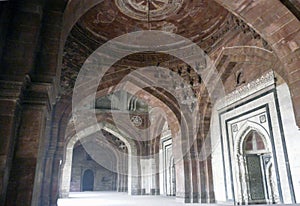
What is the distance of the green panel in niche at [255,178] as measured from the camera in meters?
6.93

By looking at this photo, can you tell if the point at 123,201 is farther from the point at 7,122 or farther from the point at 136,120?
the point at 7,122

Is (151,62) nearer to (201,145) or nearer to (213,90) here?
(213,90)

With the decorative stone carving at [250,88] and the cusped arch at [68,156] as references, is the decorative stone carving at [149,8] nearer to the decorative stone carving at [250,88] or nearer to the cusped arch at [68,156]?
the decorative stone carving at [250,88]

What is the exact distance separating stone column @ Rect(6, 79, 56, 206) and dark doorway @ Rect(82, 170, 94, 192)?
20870 millimetres

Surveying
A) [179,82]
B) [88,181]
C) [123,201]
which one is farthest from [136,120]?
[88,181]

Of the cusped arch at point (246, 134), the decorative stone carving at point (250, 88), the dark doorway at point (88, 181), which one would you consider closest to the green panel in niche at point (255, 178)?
the cusped arch at point (246, 134)

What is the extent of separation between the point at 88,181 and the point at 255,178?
58.7 feet

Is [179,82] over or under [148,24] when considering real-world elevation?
under

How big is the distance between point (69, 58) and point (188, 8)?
358 cm

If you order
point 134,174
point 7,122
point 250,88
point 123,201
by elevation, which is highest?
point 250,88

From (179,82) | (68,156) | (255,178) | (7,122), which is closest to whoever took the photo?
(7,122)

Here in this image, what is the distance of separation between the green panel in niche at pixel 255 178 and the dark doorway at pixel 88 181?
1769 cm

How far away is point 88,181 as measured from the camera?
22.3 metres

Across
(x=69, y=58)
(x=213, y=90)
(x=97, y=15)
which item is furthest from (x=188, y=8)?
(x=69, y=58)
